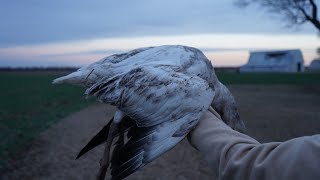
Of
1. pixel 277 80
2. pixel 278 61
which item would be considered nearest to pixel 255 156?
pixel 277 80

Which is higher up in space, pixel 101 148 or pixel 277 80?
pixel 101 148

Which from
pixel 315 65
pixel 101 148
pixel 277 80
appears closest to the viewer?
pixel 101 148

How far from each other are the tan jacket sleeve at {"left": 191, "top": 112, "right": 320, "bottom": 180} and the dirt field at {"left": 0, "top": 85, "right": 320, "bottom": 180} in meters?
5.79

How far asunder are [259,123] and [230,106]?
10.2 m

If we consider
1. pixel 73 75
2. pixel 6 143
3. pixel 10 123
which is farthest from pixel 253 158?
pixel 10 123

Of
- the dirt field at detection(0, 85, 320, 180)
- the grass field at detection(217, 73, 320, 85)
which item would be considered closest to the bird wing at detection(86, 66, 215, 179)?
the dirt field at detection(0, 85, 320, 180)

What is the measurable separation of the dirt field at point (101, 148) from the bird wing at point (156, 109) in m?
5.17

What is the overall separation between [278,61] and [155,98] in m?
67.3

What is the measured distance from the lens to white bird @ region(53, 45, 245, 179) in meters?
2.27

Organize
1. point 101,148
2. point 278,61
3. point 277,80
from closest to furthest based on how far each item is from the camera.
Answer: point 101,148 < point 277,80 < point 278,61

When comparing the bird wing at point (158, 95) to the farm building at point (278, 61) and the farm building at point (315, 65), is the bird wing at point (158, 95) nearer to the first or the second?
the farm building at point (278, 61)

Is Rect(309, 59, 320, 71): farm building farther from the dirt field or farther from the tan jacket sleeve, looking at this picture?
the tan jacket sleeve

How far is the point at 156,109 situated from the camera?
2.34m

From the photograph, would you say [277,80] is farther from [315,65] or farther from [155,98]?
[315,65]
